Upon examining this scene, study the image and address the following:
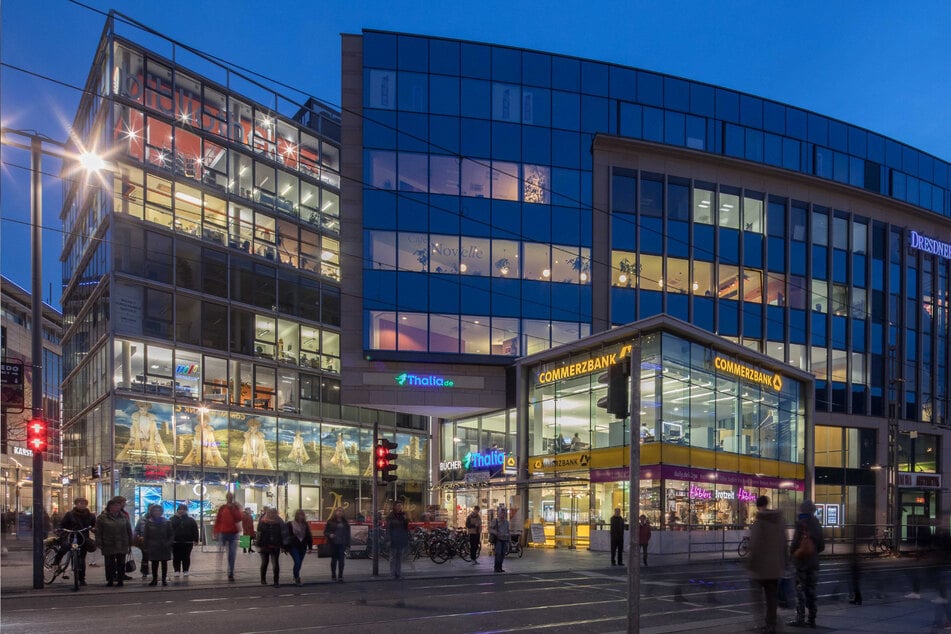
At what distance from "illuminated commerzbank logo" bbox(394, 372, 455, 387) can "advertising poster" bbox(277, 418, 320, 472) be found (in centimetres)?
1074

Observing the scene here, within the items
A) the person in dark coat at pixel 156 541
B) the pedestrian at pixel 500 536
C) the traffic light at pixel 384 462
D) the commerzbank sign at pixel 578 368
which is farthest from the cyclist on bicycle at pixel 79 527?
the commerzbank sign at pixel 578 368

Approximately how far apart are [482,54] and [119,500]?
90.7 ft

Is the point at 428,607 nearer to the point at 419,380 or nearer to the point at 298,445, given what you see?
the point at 419,380

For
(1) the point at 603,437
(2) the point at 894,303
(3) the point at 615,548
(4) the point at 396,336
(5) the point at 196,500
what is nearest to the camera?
(3) the point at 615,548

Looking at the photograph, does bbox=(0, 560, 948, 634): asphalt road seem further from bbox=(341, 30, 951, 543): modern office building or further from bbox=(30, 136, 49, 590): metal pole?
bbox=(341, 30, 951, 543): modern office building

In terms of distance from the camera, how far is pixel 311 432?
151 ft

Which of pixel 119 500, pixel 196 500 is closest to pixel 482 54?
pixel 196 500

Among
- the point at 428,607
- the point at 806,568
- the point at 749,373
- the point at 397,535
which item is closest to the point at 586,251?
the point at 749,373

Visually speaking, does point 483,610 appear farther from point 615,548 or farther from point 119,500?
point 615,548

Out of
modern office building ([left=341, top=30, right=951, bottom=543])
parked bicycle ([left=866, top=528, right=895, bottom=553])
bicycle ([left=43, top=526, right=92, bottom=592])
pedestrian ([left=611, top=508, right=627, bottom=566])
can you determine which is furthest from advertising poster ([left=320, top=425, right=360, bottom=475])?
parked bicycle ([left=866, top=528, right=895, bottom=553])

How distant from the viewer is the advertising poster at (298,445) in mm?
43969

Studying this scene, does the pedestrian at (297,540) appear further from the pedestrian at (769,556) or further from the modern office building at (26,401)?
the modern office building at (26,401)

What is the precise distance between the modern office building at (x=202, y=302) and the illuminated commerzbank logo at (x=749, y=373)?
2053 centimetres

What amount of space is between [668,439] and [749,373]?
259 inches
